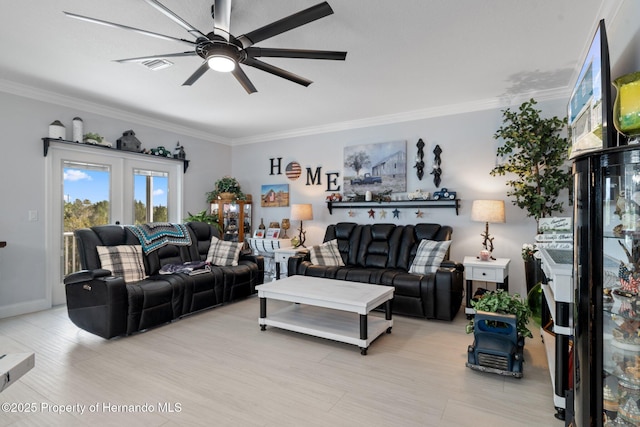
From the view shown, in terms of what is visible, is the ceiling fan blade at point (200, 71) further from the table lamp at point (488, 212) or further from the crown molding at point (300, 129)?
the table lamp at point (488, 212)

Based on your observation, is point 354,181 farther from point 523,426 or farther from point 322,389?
point 523,426

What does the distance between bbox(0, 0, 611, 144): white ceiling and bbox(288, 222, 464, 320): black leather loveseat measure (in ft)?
5.59

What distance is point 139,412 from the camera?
2.01 meters

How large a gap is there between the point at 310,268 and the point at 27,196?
3.46 meters

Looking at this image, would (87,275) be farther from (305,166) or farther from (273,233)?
(305,166)

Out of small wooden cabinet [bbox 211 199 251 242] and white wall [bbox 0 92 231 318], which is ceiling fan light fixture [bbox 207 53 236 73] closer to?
white wall [bbox 0 92 231 318]

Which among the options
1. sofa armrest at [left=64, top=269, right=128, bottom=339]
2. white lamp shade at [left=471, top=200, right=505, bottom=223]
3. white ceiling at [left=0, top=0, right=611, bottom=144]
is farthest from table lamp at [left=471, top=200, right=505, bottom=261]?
sofa armrest at [left=64, top=269, right=128, bottom=339]

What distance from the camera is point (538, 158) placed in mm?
3621

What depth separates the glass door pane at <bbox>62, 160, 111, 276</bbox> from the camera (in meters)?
4.38

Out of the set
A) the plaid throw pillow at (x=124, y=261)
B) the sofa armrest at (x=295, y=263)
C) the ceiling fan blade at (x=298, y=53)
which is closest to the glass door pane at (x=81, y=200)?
the plaid throw pillow at (x=124, y=261)

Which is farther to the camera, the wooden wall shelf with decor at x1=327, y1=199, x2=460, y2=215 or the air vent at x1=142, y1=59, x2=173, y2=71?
the wooden wall shelf with decor at x1=327, y1=199, x2=460, y2=215

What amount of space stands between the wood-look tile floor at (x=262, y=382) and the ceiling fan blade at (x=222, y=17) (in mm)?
2305

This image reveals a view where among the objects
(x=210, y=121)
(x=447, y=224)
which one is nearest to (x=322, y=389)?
(x=447, y=224)

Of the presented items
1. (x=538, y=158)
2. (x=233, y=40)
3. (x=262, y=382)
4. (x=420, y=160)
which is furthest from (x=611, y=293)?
(x=420, y=160)
